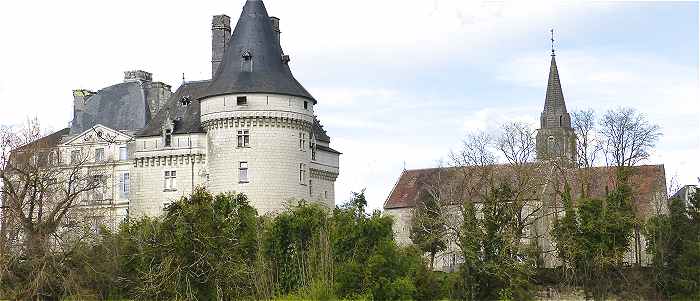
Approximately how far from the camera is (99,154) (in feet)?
198

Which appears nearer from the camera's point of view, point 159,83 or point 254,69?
point 254,69

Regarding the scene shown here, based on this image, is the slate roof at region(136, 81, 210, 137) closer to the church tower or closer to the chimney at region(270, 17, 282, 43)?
the chimney at region(270, 17, 282, 43)

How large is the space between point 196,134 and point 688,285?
2709cm

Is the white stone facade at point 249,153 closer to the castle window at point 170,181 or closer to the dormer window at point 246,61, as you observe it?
the castle window at point 170,181

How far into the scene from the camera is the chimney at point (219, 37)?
59.7 m

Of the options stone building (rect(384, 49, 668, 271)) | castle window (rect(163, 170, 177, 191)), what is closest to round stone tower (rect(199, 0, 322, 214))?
castle window (rect(163, 170, 177, 191))

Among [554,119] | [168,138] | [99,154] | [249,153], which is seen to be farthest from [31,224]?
[554,119]

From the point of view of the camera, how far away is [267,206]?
53125mm

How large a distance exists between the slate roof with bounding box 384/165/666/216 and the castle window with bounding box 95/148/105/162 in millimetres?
19267

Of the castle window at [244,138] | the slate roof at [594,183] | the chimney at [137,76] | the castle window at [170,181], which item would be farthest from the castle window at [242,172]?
the slate roof at [594,183]

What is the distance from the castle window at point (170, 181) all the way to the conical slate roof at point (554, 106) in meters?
28.5

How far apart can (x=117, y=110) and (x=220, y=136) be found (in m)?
11.2

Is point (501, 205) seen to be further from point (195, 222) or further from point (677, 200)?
point (195, 222)

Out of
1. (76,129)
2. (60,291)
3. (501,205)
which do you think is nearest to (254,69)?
(76,129)
